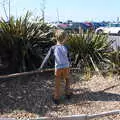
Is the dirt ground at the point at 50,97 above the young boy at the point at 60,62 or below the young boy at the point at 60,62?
below

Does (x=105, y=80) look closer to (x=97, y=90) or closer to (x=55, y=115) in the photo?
(x=97, y=90)

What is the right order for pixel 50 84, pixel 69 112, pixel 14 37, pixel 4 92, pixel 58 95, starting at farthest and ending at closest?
pixel 14 37, pixel 50 84, pixel 4 92, pixel 58 95, pixel 69 112

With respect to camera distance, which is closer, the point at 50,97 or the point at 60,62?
the point at 60,62

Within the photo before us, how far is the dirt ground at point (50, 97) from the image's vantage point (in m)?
6.96

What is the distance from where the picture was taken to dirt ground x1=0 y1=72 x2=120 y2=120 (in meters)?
6.96

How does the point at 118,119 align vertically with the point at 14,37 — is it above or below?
below

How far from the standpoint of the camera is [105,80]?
9070 mm

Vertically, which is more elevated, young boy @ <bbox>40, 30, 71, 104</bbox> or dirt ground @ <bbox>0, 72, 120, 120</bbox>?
young boy @ <bbox>40, 30, 71, 104</bbox>

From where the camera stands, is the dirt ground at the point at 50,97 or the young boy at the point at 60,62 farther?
the young boy at the point at 60,62

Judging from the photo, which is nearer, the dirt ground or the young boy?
the dirt ground

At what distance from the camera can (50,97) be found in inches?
305

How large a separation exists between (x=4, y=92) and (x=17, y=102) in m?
0.63

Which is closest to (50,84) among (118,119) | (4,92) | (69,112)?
(4,92)

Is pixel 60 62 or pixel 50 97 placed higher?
pixel 60 62
